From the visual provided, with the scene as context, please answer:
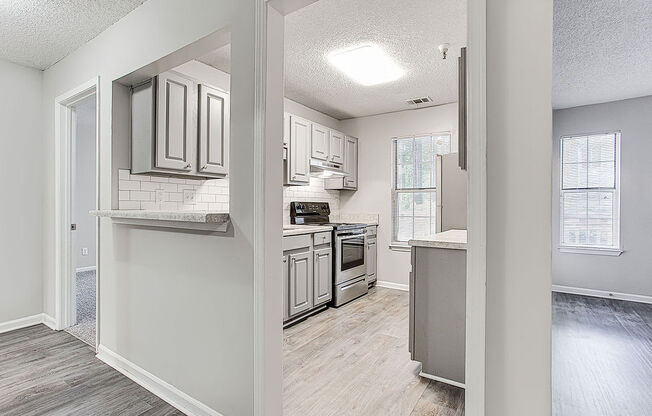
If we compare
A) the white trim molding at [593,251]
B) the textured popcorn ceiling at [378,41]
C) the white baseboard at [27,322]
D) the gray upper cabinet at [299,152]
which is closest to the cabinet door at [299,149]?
the gray upper cabinet at [299,152]

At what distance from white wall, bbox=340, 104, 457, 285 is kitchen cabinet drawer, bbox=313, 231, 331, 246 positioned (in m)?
1.35

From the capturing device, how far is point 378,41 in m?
2.79

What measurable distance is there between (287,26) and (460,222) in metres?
2.54

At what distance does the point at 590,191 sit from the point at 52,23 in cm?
606

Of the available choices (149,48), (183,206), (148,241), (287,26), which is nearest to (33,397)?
(148,241)

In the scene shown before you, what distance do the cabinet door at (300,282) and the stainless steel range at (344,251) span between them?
1.62 feet

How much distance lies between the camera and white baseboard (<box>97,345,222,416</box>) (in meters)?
1.91

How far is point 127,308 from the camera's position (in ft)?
7.80

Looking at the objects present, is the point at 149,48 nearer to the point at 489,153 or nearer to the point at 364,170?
the point at 489,153

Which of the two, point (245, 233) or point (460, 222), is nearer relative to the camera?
point (245, 233)

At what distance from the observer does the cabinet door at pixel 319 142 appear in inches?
170

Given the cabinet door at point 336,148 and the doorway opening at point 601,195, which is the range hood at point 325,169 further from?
the doorway opening at point 601,195

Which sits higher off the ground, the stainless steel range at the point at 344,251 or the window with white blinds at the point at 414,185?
the window with white blinds at the point at 414,185

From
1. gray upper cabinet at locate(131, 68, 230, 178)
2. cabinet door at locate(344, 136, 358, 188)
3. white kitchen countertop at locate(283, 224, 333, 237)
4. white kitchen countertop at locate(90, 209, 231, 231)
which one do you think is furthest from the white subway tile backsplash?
cabinet door at locate(344, 136, 358, 188)
